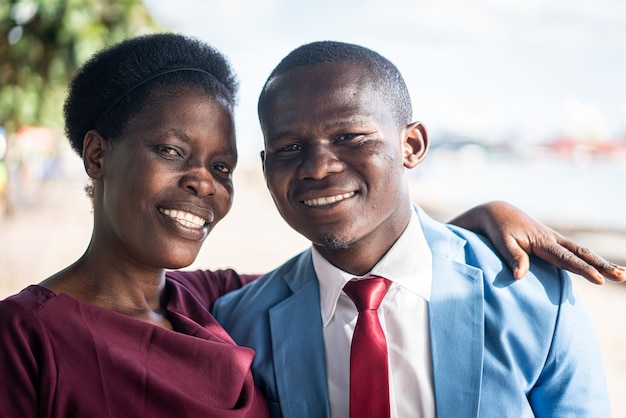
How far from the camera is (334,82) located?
6.34 feet

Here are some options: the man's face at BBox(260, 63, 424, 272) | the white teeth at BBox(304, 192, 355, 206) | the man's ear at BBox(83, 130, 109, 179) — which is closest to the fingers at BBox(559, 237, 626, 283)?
the man's face at BBox(260, 63, 424, 272)

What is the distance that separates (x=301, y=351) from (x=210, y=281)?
550 mm

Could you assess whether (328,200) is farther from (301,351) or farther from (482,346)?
(482,346)

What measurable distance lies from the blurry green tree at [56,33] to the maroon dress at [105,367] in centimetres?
301

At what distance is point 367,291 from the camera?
194 centimetres

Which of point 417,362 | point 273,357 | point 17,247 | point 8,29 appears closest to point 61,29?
point 8,29

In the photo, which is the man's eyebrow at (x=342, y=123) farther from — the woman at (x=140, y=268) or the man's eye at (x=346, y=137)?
the woman at (x=140, y=268)

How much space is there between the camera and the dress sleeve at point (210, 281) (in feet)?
7.37

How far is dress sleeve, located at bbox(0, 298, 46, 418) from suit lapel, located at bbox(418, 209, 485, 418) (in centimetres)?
107

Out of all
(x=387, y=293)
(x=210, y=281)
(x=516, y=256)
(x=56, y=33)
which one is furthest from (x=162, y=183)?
(x=56, y=33)

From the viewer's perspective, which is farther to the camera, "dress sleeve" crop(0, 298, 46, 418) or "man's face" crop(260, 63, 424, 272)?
"man's face" crop(260, 63, 424, 272)

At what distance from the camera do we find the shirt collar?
1.98m

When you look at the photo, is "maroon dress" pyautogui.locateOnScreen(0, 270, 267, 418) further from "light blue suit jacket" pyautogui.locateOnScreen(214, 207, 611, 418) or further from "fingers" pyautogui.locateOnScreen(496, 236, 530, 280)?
"fingers" pyautogui.locateOnScreen(496, 236, 530, 280)

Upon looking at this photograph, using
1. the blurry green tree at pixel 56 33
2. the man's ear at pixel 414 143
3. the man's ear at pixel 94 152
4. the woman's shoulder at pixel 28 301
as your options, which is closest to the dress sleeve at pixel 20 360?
the woman's shoulder at pixel 28 301
